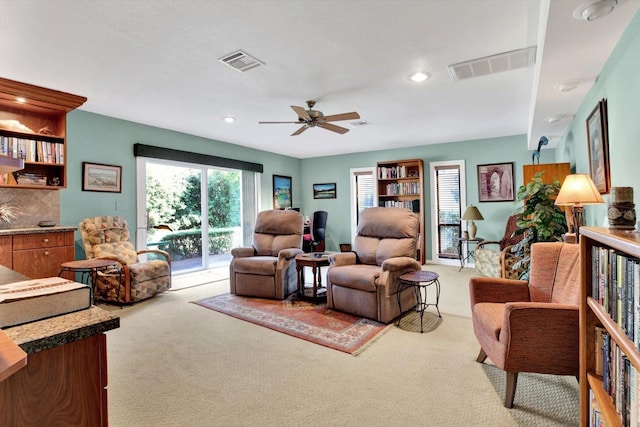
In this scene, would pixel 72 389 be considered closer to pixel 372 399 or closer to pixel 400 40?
pixel 372 399

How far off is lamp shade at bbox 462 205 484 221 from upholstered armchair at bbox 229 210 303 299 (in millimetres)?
3076

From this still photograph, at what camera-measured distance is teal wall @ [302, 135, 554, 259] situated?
5855 mm

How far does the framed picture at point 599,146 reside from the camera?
2562 mm

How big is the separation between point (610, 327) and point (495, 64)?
99.8 inches

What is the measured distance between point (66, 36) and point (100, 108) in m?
1.95

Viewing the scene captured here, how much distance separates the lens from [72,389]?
2.58 ft

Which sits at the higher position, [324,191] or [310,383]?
[324,191]

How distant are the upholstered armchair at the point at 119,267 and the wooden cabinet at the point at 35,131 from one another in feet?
2.29

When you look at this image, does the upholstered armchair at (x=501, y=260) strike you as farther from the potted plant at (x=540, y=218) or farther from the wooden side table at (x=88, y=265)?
the wooden side table at (x=88, y=265)

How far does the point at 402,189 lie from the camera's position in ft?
22.4

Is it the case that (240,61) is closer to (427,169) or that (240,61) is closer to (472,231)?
(427,169)

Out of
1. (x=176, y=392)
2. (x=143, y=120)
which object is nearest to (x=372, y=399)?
(x=176, y=392)

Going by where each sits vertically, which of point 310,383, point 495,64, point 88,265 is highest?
point 495,64

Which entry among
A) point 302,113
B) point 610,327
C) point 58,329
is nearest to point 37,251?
point 302,113
